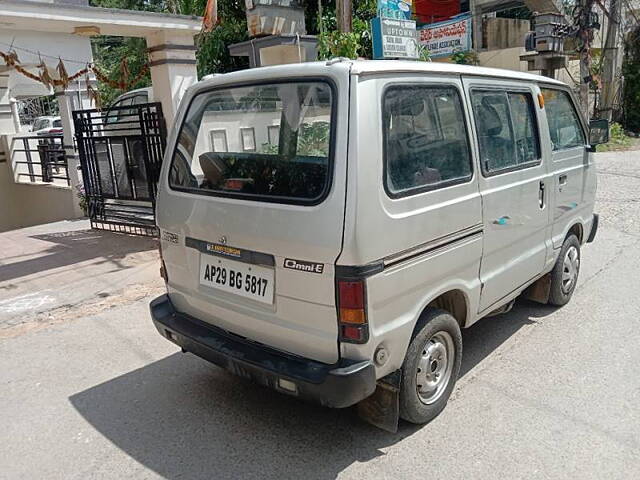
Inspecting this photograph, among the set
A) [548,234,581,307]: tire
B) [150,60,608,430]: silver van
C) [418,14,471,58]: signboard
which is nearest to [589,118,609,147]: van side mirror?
[548,234,581,307]: tire

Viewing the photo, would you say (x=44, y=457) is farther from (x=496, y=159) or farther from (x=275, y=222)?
(x=496, y=159)

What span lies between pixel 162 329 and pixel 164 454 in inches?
29.1

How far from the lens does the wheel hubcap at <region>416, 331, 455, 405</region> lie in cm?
300

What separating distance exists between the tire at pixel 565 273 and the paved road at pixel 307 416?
190 mm

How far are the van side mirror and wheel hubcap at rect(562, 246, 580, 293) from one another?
3.27 feet

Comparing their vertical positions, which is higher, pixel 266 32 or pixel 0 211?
pixel 266 32

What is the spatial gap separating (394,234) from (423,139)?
2.02ft

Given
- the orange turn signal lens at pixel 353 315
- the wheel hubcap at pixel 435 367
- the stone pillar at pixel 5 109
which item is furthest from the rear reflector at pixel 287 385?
the stone pillar at pixel 5 109

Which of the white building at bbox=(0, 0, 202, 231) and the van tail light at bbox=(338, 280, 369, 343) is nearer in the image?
the van tail light at bbox=(338, 280, 369, 343)

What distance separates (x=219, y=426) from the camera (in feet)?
10.2

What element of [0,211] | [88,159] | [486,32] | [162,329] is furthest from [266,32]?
[486,32]

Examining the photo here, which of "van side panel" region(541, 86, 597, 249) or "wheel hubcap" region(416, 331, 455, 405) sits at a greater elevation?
"van side panel" region(541, 86, 597, 249)

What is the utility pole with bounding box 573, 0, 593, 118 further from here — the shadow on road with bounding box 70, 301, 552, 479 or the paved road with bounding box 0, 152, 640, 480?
the shadow on road with bounding box 70, 301, 552, 479

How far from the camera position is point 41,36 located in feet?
28.4
